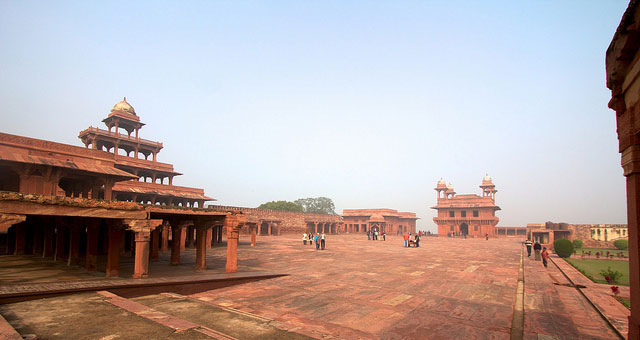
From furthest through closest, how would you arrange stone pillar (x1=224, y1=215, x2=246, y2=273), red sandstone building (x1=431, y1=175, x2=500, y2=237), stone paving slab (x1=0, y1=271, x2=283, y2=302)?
1. red sandstone building (x1=431, y1=175, x2=500, y2=237)
2. stone pillar (x1=224, y1=215, x2=246, y2=273)
3. stone paving slab (x1=0, y1=271, x2=283, y2=302)

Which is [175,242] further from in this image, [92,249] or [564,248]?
[564,248]

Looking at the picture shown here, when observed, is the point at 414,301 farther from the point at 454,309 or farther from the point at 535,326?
the point at 535,326

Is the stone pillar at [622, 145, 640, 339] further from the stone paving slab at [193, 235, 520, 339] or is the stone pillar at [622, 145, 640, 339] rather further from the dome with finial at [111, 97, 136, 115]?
the dome with finial at [111, 97, 136, 115]

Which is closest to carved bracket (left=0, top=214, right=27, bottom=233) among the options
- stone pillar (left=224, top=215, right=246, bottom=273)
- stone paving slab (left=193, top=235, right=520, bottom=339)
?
stone paving slab (left=193, top=235, right=520, bottom=339)

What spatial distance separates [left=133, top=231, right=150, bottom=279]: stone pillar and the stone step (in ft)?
6.01

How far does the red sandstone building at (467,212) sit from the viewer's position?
60406 millimetres

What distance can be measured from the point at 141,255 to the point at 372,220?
182 feet

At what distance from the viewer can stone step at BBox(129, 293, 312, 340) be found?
6344 mm

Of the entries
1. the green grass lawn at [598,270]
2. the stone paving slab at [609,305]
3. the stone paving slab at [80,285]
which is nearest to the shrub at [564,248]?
the green grass lawn at [598,270]

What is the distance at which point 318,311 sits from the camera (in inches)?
335

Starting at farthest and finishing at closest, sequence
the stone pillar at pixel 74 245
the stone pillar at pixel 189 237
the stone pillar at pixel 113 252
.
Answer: the stone pillar at pixel 189 237, the stone pillar at pixel 74 245, the stone pillar at pixel 113 252

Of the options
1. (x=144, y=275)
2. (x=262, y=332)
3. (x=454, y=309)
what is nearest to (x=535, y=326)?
(x=454, y=309)

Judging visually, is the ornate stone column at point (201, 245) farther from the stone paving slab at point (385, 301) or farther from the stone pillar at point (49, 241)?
the stone pillar at point (49, 241)

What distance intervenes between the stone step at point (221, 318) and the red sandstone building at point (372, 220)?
5687 centimetres
